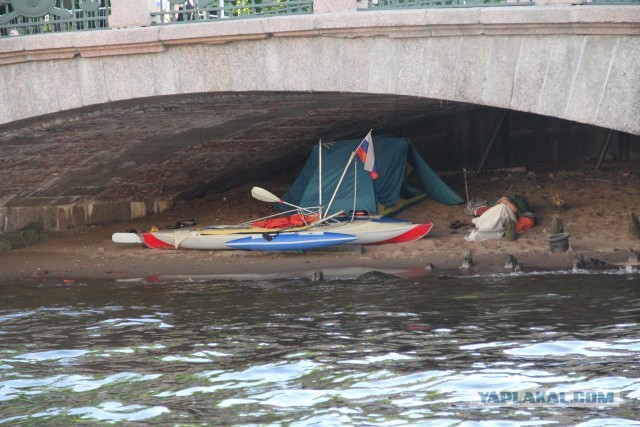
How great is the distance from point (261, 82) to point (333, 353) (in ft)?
14.4

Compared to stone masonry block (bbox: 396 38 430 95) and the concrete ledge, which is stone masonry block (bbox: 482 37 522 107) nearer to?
the concrete ledge

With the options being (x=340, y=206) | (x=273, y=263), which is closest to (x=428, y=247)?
(x=273, y=263)

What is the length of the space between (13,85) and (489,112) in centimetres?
998

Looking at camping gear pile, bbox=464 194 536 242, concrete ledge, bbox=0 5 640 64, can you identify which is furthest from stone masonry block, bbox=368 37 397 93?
camping gear pile, bbox=464 194 536 242

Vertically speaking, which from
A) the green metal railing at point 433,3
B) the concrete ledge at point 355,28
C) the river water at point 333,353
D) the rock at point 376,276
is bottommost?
the river water at point 333,353

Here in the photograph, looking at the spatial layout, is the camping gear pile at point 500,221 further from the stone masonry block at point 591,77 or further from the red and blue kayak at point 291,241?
the stone masonry block at point 591,77

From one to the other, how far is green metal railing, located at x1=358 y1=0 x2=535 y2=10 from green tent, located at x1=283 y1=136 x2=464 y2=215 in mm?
5792

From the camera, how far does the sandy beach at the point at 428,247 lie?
53.9ft

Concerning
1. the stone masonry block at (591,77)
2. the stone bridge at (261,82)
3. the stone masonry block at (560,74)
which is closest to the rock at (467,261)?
the stone bridge at (261,82)

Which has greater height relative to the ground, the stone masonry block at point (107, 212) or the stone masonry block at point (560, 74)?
the stone masonry block at point (560, 74)

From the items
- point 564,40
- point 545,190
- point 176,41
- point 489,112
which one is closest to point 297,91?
point 176,41

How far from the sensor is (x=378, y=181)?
19859 millimetres

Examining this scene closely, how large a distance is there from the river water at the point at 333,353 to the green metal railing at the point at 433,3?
311 cm

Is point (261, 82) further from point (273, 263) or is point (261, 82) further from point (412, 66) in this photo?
point (273, 263)
